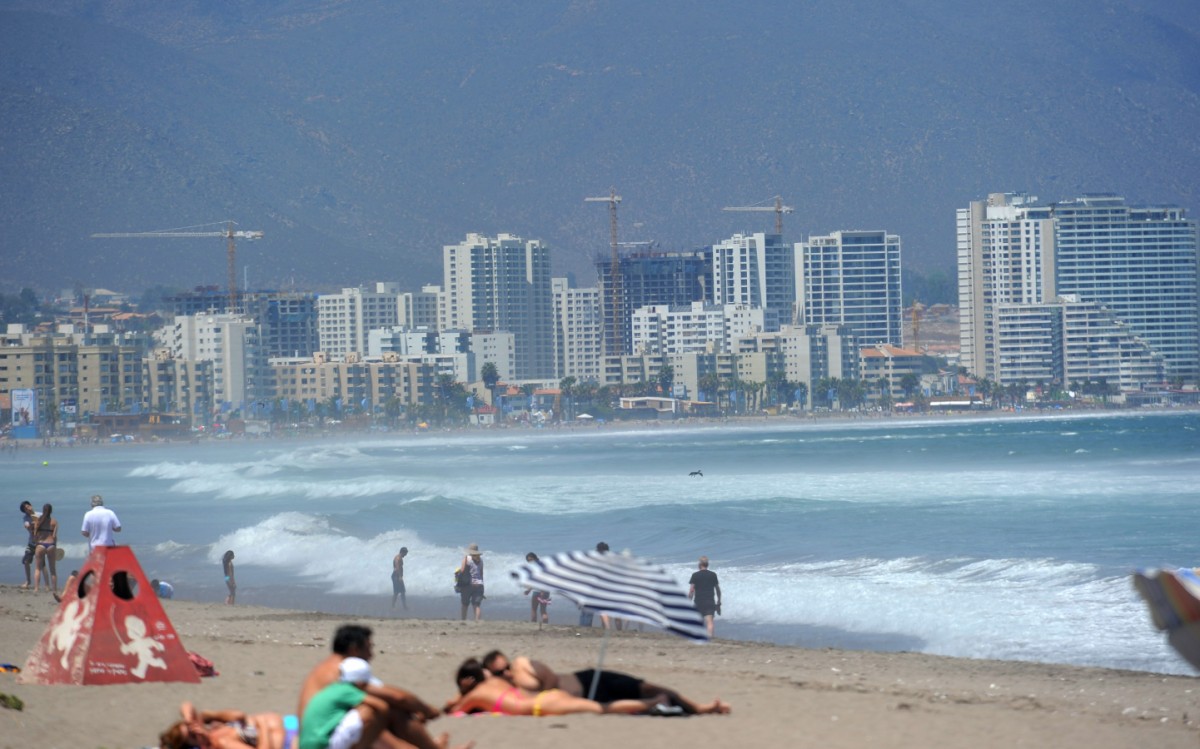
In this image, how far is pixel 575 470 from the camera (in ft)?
249

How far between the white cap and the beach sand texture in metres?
1.16

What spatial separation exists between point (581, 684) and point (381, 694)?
216 centimetres

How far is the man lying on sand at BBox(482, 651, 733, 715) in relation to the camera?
10.4m

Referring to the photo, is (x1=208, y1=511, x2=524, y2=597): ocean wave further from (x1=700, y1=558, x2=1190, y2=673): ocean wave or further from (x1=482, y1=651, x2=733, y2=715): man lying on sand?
(x1=482, y1=651, x2=733, y2=715): man lying on sand

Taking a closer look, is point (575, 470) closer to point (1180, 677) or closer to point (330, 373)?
point (1180, 677)

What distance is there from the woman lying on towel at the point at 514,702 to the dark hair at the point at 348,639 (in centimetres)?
173

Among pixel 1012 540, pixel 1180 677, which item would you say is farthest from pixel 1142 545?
pixel 1180 677

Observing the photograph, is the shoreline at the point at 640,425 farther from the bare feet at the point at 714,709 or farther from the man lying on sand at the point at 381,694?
the man lying on sand at the point at 381,694

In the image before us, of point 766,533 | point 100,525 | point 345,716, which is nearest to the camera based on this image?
point 345,716

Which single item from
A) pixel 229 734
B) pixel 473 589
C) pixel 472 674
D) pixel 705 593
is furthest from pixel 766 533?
pixel 229 734

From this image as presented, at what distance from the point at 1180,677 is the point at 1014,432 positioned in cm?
11895

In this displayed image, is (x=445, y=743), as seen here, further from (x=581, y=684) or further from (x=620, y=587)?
(x=581, y=684)

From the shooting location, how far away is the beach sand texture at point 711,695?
9.84 meters

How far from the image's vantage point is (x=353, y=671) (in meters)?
8.55
